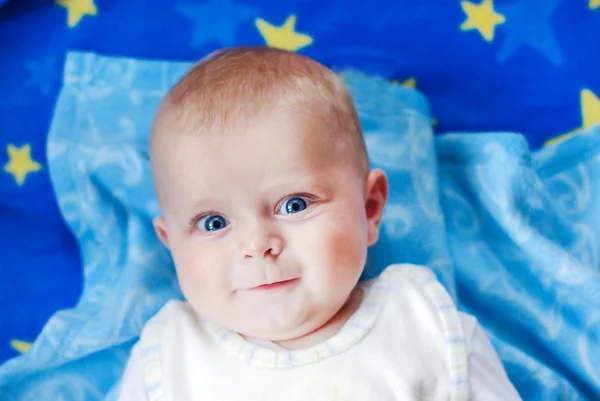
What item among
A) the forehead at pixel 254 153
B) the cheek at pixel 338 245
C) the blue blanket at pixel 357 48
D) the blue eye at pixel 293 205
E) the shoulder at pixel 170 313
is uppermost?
the blue blanket at pixel 357 48

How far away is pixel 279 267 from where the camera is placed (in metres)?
1.02

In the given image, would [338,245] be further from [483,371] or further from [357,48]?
[357,48]

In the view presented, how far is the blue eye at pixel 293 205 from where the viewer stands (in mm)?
1061

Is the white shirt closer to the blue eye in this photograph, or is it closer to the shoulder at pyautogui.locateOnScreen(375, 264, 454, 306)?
the shoulder at pyautogui.locateOnScreen(375, 264, 454, 306)

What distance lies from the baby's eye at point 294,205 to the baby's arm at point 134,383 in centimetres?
36

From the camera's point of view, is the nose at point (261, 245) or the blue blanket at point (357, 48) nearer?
the nose at point (261, 245)

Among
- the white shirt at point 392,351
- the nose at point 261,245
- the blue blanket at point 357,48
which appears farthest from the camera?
the blue blanket at point 357,48

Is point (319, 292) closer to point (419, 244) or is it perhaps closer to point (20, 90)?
point (419, 244)

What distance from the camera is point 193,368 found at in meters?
1.14

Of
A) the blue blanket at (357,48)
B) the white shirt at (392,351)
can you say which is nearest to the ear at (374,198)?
the white shirt at (392,351)

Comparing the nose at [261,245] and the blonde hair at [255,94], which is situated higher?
the blonde hair at [255,94]

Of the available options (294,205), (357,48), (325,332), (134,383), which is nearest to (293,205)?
(294,205)

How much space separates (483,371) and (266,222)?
0.43 metres

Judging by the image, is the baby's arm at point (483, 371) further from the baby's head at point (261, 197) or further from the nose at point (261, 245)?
the nose at point (261, 245)
